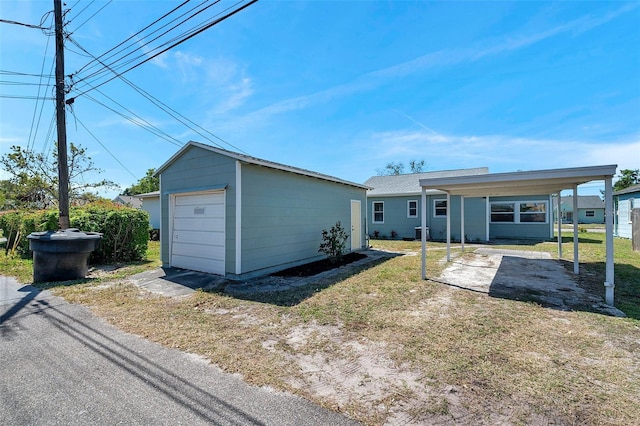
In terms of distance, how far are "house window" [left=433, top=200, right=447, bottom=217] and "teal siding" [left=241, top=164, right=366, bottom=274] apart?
786cm

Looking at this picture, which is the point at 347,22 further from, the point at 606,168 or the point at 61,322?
the point at 61,322

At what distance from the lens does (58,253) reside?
253 inches

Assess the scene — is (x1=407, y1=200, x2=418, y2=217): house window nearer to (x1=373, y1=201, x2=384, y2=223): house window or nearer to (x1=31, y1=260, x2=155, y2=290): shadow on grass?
(x1=373, y1=201, x2=384, y2=223): house window

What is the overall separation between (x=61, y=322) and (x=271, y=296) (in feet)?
10.4

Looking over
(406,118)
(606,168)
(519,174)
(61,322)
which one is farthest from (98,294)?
(406,118)

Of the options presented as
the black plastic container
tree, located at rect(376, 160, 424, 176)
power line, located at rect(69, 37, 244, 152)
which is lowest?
the black plastic container

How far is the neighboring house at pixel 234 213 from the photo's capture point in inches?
256

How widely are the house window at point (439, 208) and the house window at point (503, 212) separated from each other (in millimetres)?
2773

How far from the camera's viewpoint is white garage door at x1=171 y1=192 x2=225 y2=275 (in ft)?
22.5

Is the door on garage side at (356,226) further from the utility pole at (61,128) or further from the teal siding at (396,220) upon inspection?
the utility pole at (61,128)

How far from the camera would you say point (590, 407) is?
2.22 meters

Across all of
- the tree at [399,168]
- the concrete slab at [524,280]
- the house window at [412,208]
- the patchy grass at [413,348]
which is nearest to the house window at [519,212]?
the house window at [412,208]

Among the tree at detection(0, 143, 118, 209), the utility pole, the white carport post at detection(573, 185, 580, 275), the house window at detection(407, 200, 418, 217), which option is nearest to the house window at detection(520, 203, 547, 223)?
the house window at detection(407, 200, 418, 217)

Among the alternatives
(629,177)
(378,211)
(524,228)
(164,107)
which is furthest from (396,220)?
(629,177)
